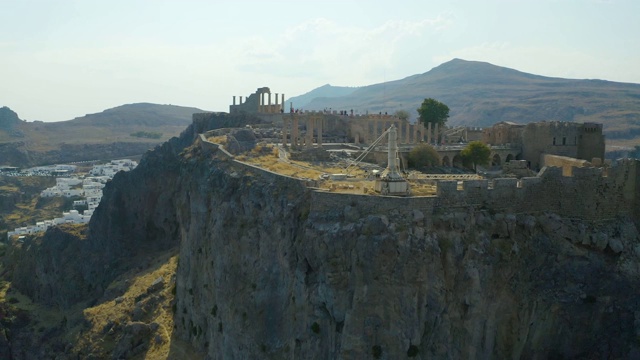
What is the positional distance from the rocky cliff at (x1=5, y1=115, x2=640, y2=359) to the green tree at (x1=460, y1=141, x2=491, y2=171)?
1624 centimetres

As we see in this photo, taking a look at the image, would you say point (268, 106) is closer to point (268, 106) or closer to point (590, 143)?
point (268, 106)

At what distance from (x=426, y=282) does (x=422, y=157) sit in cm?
2037

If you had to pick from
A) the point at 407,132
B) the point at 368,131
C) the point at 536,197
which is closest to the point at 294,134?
the point at 368,131

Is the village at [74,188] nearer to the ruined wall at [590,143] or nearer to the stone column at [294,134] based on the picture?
the stone column at [294,134]

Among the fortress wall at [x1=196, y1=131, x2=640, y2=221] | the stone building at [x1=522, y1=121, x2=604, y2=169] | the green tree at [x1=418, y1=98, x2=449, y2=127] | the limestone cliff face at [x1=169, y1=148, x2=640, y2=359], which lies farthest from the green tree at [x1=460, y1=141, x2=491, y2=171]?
the green tree at [x1=418, y1=98, x2=449, y2=127]

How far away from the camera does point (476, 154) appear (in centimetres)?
5256

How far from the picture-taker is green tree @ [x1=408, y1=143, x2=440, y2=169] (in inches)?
1986

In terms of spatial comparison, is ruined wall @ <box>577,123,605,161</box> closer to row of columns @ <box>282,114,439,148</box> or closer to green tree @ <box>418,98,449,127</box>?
row of columns @ <box>282,114,439,148</box>

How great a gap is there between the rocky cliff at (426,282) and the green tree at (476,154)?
16.2m

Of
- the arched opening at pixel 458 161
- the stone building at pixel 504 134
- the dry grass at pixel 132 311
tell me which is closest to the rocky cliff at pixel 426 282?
the dry grass at pixel 132 311

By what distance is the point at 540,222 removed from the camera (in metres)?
35.3

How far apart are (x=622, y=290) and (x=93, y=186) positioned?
121 m

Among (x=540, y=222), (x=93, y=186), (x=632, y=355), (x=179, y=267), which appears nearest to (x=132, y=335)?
(x=179, y=267)

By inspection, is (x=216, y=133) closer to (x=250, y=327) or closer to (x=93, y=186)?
(x=250, y=327)
